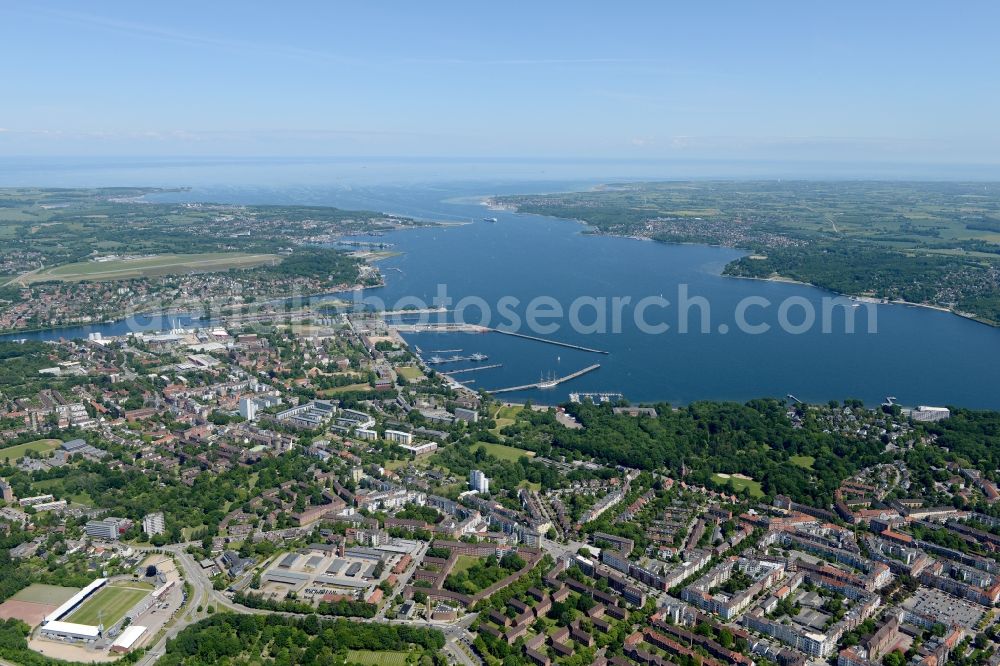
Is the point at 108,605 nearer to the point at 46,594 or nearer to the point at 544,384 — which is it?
the point at 46,594

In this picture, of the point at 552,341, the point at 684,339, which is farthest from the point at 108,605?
the point at 684,339

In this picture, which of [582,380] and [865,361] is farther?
[865,361]

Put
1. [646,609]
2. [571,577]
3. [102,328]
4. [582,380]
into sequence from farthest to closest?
[102,328] → [582,380] → [571,577] → [646,609]

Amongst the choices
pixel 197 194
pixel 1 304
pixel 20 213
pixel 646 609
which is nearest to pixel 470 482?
pixel 646 609

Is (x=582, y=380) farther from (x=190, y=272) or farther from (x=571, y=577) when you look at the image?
(x=190, y=272)

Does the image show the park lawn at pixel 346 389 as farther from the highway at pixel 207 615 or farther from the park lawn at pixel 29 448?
the highway at pixel 207 615
